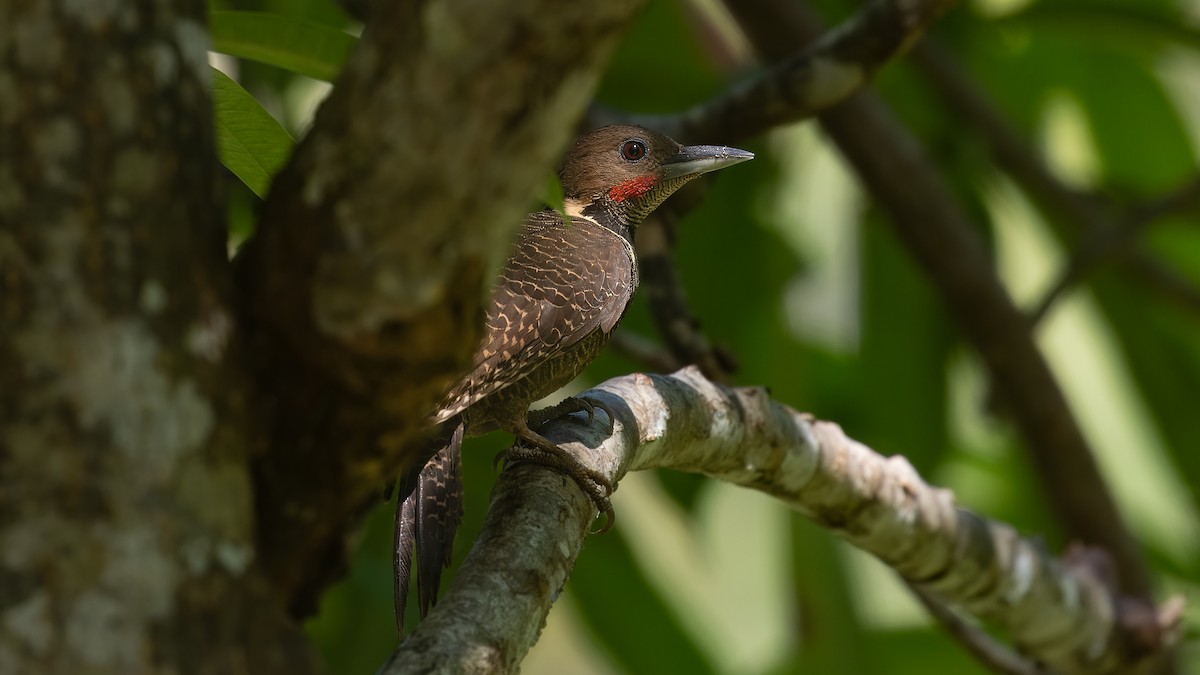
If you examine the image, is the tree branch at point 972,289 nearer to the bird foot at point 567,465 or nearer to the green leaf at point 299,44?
the bird foot at point 567,465

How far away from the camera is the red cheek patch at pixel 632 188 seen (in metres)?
3.59

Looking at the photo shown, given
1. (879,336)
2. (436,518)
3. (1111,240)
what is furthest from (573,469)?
(879,336)

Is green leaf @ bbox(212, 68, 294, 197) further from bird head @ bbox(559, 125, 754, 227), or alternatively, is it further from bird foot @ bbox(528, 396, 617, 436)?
bird head @ bbox(559, 125, 754, 227)

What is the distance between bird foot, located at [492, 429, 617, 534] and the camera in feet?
7.39

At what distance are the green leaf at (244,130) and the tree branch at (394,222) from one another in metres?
0.52

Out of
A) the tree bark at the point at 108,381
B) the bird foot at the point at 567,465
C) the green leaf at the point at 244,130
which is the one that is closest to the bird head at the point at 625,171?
the bird foot at the point at 567,465

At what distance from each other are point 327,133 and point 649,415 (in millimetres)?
1405

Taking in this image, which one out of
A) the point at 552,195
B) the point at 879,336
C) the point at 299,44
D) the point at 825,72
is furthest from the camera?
the point at 879,336

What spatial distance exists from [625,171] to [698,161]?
0.71ft

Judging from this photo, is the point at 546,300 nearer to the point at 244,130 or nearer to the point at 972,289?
the point at 244,130

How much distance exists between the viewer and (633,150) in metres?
3.62

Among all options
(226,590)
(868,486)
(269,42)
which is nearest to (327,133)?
(226,590)

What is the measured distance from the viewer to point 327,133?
118cm

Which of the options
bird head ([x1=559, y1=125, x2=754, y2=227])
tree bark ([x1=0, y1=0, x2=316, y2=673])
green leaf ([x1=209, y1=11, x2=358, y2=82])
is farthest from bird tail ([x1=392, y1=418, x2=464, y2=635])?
tree bark ([x1=0, y1=0, x2=316, y2=673])
